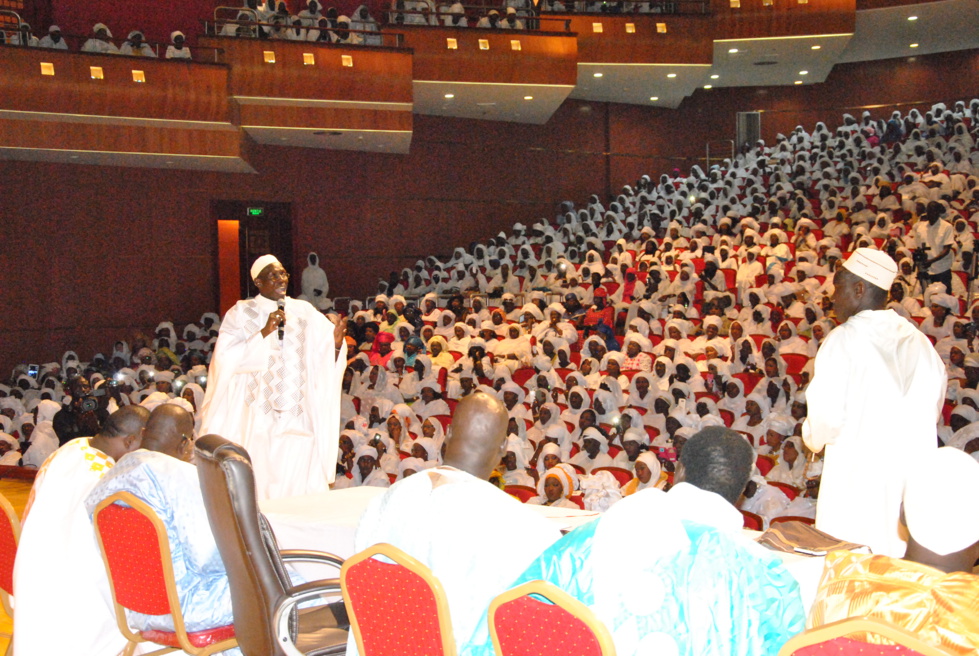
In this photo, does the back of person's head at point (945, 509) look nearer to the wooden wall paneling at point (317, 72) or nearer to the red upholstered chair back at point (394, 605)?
the red upholstered chair back at point (394, 605)

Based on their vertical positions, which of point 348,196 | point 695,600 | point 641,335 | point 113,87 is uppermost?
point 113,87

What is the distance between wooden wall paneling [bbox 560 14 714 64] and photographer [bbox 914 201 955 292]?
570 cm

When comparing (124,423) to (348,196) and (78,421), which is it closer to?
(78,421)

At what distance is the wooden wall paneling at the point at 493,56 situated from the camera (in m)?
13.2

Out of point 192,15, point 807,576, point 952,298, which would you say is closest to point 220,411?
point 807,576

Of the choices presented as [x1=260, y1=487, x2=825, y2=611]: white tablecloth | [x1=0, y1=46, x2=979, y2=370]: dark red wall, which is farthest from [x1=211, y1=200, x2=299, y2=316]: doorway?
[x1=260, y1=487, x2=825, y2=611]: white tablecloth

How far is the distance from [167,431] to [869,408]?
2.27 meters

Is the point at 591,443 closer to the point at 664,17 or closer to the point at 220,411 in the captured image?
the point at 220,411

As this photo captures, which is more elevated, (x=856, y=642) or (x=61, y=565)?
(x=856, y=642)

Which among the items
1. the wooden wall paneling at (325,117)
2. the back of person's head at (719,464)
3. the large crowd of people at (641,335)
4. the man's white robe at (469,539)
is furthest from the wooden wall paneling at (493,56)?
the back of person's head at (719,464)

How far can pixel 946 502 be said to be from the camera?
64.9 inches

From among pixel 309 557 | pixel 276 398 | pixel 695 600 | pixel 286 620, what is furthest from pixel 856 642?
pixel 276 398

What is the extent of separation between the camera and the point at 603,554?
5.65ft

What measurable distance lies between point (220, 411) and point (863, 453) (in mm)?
2983
